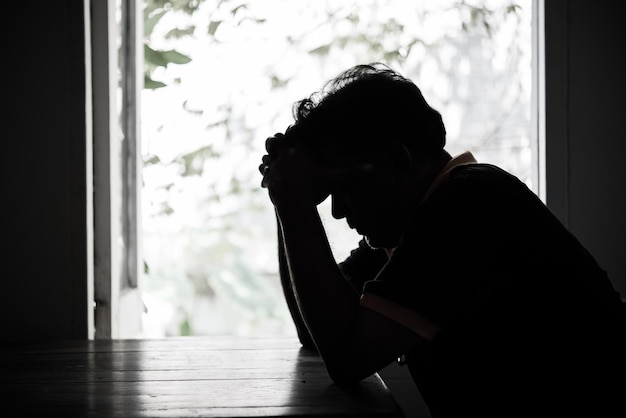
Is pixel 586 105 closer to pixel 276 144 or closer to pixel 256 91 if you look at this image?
pixel 276 144

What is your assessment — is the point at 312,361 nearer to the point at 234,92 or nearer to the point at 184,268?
the point at 234,92

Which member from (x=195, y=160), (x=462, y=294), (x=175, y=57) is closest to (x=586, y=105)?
(x=462, y=294)

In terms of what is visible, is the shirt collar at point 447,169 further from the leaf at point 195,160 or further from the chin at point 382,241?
the leaf at point 195,160

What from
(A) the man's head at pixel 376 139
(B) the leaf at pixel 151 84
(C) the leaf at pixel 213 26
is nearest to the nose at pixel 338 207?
(A) the man's head at pixel 376 139

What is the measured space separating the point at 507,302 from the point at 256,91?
246 centimetres

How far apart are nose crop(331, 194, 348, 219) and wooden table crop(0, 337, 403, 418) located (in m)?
0.30

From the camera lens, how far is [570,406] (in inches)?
38.0

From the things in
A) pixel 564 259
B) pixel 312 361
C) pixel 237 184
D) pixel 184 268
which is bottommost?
pixel 184 268

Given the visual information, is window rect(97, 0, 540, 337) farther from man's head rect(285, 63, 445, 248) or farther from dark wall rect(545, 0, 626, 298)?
man's head rect(285, 63, 445, 248)

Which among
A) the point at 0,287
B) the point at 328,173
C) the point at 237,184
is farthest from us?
the point at 237,184

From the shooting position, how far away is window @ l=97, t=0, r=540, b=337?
8.74 ft

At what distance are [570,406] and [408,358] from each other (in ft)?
1.05

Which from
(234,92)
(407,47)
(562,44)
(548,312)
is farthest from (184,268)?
(548,312)

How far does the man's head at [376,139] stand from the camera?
3.72 ft
